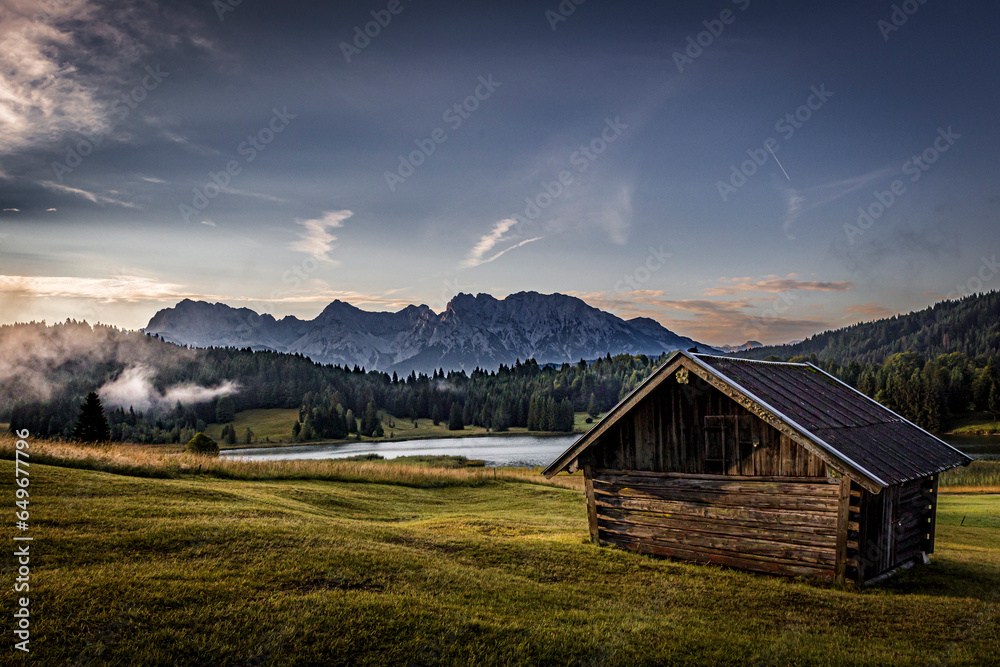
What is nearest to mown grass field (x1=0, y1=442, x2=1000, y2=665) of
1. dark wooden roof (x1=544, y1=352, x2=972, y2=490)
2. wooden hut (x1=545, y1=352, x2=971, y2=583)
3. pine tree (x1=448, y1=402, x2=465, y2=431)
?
wooden hut (x1=545, y1=352, x2=971, y2=583)

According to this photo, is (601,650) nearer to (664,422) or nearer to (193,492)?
(664,422)

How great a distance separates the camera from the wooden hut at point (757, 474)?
1391 centimetres

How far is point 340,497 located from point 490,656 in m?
20.9

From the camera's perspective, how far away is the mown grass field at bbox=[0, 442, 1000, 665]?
872cm

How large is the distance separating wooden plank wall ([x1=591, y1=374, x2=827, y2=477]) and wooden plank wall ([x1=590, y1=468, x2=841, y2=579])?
0.87 feet

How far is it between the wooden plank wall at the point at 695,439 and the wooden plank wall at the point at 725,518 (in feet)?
0.87

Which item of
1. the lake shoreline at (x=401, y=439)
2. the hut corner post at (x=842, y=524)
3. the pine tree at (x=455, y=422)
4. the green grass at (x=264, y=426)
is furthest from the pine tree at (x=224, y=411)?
the hut corner post at (x=842, y=524)

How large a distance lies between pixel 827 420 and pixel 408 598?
1155cm

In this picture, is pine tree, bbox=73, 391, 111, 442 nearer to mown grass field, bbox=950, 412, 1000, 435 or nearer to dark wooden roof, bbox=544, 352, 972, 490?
dark wooden roof, bbox=544, 352, 972, 490

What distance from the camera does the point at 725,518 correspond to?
1535 centimetres

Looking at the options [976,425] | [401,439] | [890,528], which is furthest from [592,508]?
[401,439]

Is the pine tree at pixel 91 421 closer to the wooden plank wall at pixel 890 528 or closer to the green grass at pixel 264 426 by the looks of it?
the wooden plank wall at pixel 890 528

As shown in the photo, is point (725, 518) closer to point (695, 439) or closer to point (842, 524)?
point (695, 439)

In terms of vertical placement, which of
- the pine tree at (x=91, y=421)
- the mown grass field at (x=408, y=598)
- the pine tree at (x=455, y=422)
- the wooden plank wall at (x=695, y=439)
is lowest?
the pine tree at (x=455, y=422)
